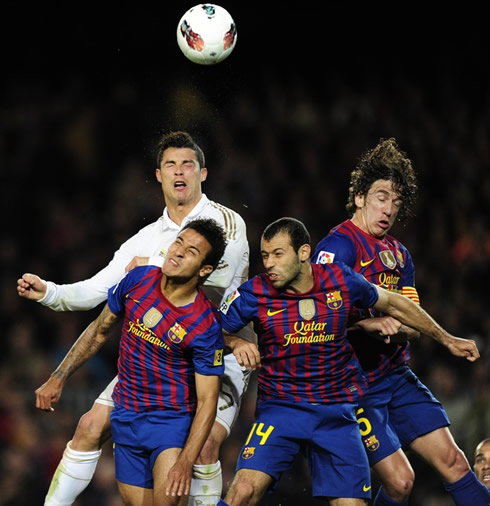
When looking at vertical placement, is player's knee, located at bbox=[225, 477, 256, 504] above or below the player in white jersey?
below

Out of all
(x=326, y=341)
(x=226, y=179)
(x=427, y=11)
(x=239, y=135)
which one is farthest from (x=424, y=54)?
(x=326, y=341)

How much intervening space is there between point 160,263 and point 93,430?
A: 2.77 ft

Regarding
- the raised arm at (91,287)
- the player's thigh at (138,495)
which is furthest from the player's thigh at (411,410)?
the raised arm at (91,287)

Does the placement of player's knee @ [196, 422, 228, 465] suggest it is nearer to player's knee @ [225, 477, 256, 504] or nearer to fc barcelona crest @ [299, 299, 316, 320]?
player's knee @ [225, 477, 256, 504]

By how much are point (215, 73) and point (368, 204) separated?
444 centimetres

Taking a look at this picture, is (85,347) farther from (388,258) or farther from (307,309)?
(388,258)

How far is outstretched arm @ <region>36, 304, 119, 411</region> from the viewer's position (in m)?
4.03

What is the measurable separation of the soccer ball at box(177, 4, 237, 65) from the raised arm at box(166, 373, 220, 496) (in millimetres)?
2098

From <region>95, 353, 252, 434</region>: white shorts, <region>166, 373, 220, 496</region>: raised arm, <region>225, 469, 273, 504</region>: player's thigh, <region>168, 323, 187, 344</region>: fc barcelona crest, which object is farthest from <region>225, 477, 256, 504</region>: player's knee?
<region>168, 323, 187, 344</region>: fc barcelona crest

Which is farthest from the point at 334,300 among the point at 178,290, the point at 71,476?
the point at 71,476

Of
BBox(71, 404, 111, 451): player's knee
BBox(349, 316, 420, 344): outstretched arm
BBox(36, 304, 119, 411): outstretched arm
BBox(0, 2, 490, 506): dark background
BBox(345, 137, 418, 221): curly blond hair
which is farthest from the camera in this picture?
BBox(0, 2, 490, 506): dark background

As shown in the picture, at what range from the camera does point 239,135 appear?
8828 mm

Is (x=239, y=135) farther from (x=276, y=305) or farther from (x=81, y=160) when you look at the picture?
(x=276, y=305)

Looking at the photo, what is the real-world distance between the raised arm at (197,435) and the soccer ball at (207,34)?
2098mm
